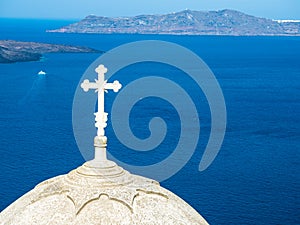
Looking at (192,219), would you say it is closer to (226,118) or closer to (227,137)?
(227,137)

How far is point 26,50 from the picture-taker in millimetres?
139000

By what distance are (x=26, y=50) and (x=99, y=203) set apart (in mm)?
134919

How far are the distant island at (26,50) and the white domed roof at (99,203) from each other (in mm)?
114783

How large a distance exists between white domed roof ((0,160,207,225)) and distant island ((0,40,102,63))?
115m

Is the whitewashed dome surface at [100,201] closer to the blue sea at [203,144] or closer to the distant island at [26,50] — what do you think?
the blue sea at [203,144]

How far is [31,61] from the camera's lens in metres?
123

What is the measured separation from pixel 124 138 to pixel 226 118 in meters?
16.5

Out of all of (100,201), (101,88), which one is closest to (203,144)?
(101,88)

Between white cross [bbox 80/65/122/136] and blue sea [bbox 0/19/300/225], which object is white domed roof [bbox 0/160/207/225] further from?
blue sea [bbox 0/19/300/225]

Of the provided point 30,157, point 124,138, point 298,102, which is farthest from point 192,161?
point 298,102

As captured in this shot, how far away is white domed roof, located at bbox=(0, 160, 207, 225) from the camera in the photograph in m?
6.88

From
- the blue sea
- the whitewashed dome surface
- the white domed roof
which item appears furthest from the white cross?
the blue sea

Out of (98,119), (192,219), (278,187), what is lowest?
(278,187)

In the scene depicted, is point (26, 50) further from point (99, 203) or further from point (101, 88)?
point (99, 203)
